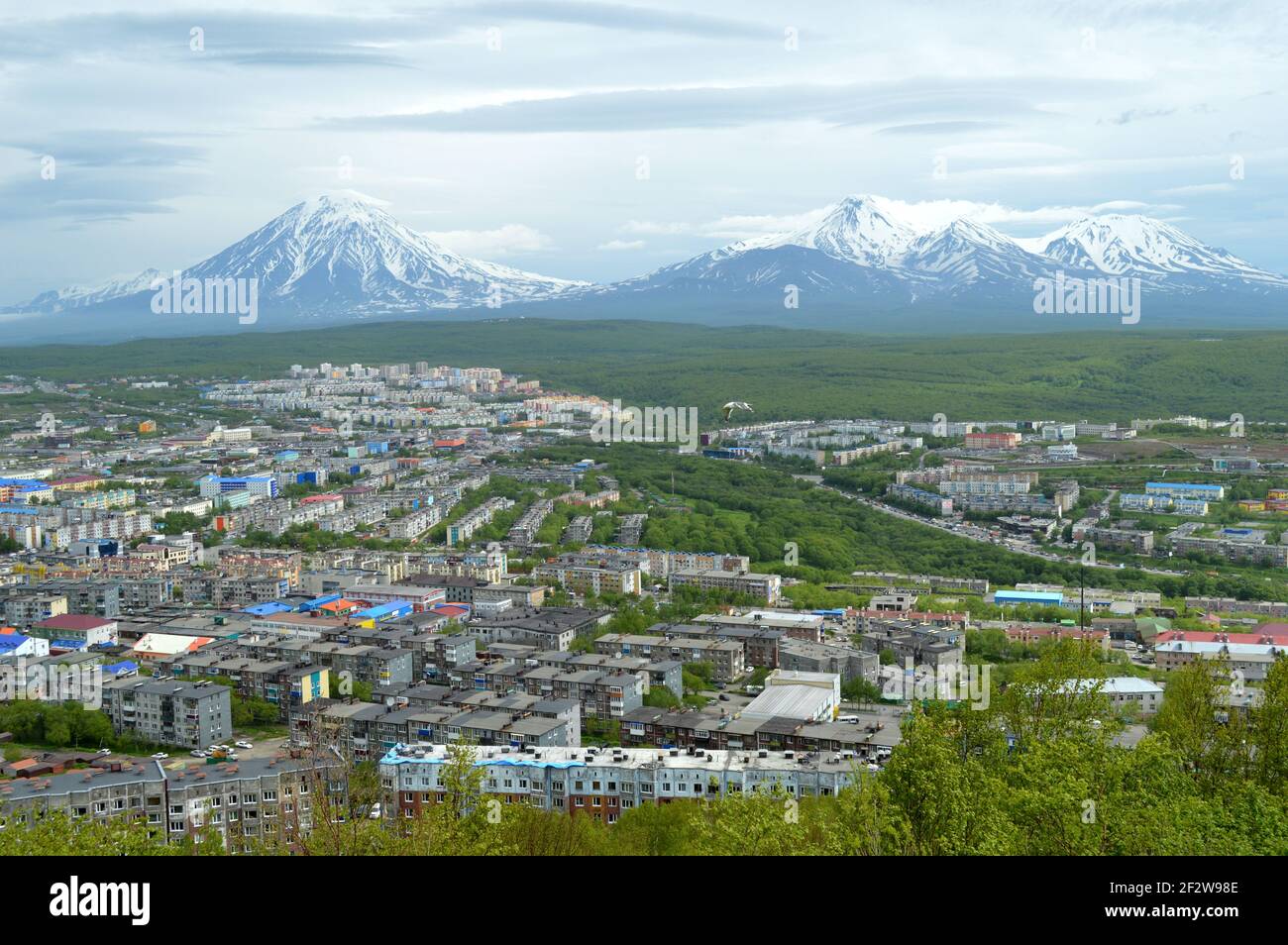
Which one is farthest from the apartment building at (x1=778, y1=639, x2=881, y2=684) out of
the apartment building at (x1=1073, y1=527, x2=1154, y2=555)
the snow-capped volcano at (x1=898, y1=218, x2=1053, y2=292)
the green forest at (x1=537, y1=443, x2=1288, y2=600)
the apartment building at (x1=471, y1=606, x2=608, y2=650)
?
the snow-capped volcano at (x1=898, y1=218, x2=1053, y2=292)

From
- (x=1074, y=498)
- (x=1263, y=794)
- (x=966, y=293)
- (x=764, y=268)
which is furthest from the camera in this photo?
(x=764, y=268)

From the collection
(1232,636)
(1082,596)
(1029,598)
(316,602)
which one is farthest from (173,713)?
(1232,636)

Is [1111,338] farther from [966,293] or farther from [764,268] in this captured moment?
[764,268]

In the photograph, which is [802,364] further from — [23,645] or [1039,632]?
[23,645]

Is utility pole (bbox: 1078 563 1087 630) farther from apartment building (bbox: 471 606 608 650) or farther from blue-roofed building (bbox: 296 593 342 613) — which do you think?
blue-roofed building (bbox: 296 593 342 613)

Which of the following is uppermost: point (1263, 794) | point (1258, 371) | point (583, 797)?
point (1258, 371)

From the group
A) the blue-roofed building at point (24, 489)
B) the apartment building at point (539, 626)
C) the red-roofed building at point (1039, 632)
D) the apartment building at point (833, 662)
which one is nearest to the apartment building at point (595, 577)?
the apartment building at point (539, 626)

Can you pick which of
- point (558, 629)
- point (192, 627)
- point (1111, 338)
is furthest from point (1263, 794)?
point (1111, 338)

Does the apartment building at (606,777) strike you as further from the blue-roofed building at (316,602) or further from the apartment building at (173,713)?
the blue-roofed building at (316,602)
